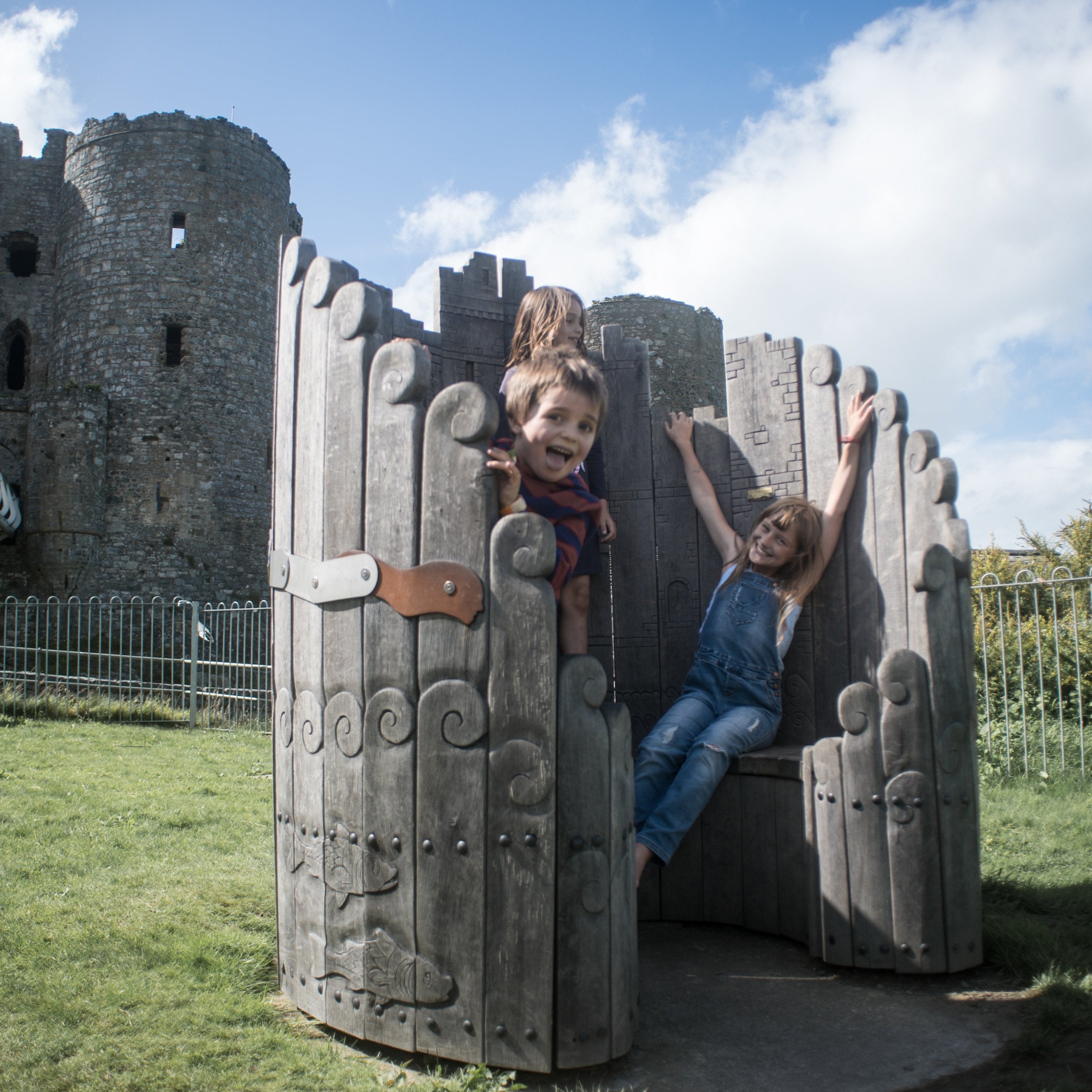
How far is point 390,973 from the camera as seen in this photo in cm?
211

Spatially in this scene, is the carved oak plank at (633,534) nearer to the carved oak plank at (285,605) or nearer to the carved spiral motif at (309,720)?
the carved oak plank at (285,605)

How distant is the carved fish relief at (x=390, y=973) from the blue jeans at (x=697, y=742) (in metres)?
0.94

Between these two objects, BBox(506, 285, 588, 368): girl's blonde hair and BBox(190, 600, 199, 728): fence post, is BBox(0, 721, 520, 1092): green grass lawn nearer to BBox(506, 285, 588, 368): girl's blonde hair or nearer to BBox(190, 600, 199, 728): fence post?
BBox(506, 285, 588, 368): girl's blonde hair

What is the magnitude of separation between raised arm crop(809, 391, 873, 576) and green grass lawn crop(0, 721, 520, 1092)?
2133 millimetres

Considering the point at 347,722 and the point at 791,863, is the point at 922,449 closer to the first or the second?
the point at 791,863

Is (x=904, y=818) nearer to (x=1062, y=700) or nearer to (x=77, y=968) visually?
(x=77, y=968)

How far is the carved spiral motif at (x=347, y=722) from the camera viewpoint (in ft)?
7.15

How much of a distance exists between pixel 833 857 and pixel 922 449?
1344mm

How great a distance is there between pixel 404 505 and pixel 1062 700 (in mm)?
7207

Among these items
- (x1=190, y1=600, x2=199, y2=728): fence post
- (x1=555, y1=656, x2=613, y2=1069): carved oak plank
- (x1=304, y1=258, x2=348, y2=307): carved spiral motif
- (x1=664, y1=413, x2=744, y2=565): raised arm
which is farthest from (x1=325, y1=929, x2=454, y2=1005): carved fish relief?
(x1=190, y1=600, x2=199, y2=728): fence post

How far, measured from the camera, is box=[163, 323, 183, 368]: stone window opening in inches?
766

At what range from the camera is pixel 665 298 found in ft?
83.6

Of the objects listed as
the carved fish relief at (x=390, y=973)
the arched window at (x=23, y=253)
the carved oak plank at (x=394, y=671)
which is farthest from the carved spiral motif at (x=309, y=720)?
the arched window at (x=23, y=253)

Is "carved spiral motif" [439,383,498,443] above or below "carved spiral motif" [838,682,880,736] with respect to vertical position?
above
